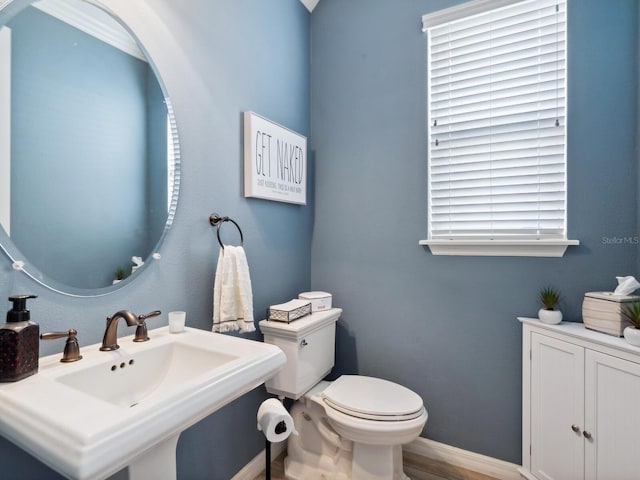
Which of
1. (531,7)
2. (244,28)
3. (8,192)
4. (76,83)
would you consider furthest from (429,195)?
(8,192)

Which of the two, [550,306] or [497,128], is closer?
[550,306]

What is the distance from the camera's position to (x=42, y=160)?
2.96ft

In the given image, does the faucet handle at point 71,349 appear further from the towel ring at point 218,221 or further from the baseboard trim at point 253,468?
the baseboard trim at point 253,468

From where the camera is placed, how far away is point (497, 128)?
170cm

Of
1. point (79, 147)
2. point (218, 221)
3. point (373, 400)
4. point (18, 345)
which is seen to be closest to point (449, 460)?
point (373, 400)

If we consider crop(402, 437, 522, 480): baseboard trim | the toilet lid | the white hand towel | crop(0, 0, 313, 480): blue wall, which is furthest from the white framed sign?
crop(402, 437, 522, 480): baseboard trim

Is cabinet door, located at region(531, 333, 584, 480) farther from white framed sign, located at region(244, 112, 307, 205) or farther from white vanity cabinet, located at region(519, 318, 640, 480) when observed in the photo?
white framed sign, located at region(244, 112, 307, 205)

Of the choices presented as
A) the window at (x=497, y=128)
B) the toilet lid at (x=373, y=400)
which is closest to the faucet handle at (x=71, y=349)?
the toilet lid at (x=373, y=400)

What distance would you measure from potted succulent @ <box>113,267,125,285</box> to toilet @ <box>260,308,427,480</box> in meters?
0.71

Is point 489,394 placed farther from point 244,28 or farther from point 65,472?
point 244,28

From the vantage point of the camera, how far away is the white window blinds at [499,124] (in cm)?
158

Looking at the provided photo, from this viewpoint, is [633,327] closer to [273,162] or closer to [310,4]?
[273,162]

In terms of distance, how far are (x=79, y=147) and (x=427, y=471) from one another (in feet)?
6.94

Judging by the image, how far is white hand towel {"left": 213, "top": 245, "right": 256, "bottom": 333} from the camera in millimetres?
1349
